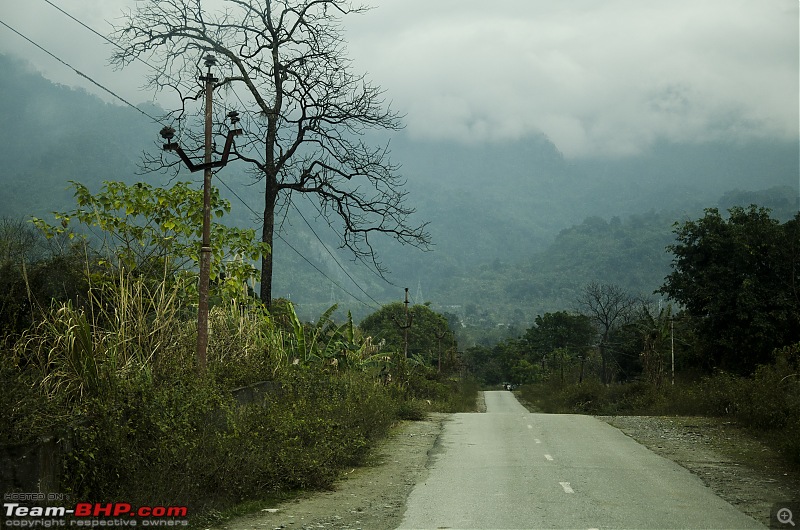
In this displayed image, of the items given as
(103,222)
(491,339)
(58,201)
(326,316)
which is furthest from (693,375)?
(491,339)

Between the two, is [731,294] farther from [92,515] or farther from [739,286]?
[92,515]

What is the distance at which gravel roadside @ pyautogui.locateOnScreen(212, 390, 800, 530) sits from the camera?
8.82m

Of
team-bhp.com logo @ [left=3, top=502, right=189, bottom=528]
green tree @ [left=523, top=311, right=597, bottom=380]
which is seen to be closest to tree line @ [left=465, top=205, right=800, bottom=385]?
team-bhp.com logo @ [left=3, top=502, right=189, bottom=528]

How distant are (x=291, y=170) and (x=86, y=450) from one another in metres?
15.0

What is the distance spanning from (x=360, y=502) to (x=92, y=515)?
3639 millimetres

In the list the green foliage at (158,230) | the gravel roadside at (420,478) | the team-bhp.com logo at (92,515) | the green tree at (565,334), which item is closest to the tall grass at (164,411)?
the team-bhp.com logo at (92,515)

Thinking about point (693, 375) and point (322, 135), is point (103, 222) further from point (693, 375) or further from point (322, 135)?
point (693, 375)

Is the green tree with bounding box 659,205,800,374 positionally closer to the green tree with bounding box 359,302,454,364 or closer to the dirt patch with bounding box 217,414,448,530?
the dirt patch with bounding box 217,414,448,530

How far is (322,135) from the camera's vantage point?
21594 millimetres

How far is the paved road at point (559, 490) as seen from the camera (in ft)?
27.8

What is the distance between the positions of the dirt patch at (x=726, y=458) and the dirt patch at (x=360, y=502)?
4191 millimetres

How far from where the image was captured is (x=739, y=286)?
38.6 metres

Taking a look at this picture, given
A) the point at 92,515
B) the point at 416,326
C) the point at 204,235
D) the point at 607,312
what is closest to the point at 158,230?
the point at 204,235

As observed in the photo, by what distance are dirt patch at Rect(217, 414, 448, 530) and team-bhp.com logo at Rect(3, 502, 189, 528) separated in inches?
29.2
